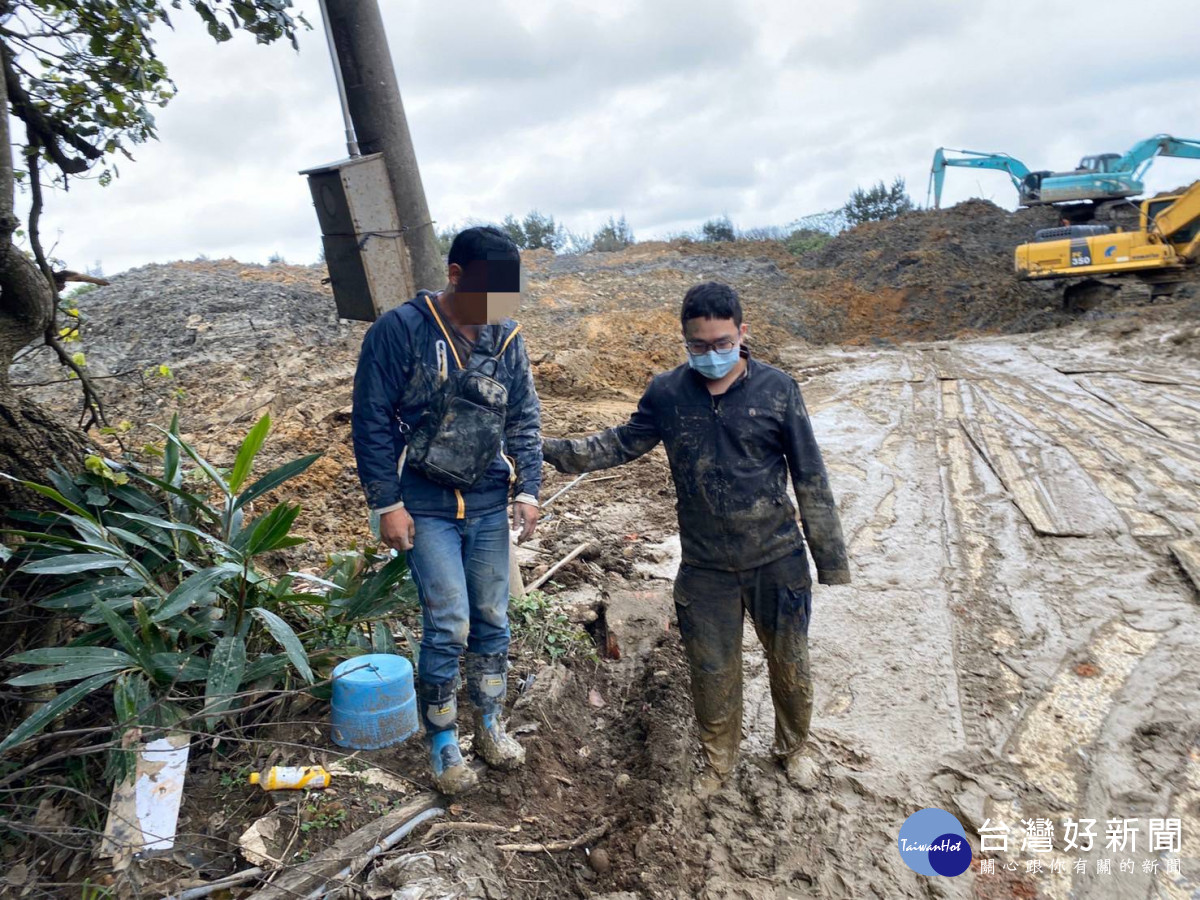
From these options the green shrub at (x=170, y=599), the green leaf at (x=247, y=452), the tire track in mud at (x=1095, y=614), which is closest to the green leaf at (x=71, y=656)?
the green shrub at (x=170, y=599)

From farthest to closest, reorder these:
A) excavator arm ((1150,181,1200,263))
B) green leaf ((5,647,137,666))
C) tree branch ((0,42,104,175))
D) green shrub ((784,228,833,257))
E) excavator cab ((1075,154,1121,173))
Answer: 1. green shrub ((784,228,833,257))
2. excavator cab ((1075,154,1121,173))
3. excavator arm ((1150,181,1200,263))
4. tree branch ((0,42,104,175))
5. green leaf ((5,647,137,666))

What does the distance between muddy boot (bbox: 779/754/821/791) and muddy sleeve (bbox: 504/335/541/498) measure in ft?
4.88

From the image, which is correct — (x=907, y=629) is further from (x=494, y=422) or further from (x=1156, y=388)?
(x=1156, y=388)

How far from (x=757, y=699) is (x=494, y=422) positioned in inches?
76.9

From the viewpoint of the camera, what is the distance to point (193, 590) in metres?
2.94

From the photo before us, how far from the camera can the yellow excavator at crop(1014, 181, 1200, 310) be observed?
1642cm

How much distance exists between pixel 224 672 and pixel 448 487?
1046 millimetres

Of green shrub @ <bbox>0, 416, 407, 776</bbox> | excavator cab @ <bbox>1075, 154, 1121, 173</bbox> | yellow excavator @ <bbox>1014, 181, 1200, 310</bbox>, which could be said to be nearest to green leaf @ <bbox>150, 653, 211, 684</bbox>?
green shrub @ <bbox>0, 416, 407, 776</bbox>

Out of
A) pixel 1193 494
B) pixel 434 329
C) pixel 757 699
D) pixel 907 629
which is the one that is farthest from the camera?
pixel 1193 494

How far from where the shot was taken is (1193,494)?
6066mm

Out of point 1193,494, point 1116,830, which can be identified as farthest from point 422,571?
point 1193,494

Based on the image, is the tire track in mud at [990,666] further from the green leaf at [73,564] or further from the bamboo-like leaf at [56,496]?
the bamboo-like leaf at [56,496]

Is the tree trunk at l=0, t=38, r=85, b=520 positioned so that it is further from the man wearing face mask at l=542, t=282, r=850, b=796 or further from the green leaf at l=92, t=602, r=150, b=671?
the man wearing face mask at l=542, t=282, r=850, b=796

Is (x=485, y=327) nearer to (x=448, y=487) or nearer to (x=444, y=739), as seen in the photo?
(x=448, y=487)
